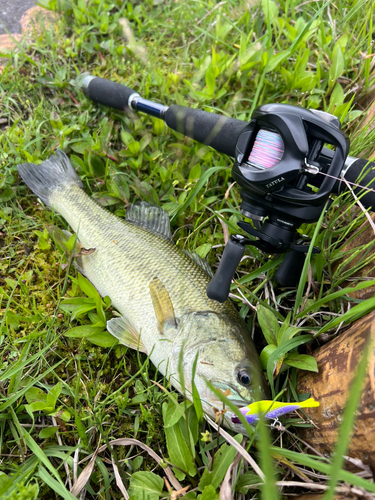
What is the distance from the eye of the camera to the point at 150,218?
9.73ft

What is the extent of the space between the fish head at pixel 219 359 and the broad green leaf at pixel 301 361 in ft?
0.63

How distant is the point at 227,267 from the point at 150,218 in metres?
1.08

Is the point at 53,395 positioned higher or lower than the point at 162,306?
lower

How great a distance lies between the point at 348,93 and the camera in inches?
127

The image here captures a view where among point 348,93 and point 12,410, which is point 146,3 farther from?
point 12,410

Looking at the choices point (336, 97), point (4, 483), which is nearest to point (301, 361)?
point (4, 483)

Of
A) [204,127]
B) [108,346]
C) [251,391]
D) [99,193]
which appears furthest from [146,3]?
[251,391]

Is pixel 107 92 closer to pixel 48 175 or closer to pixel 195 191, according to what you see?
pixel 48 175

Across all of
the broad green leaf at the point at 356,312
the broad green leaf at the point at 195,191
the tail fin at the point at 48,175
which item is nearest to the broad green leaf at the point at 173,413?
the broad green leaf at the point at 356,312

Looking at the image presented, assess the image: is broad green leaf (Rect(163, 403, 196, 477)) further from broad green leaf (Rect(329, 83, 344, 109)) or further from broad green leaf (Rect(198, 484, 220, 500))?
broad green leaf (Rect(329, 83, 344, 109))

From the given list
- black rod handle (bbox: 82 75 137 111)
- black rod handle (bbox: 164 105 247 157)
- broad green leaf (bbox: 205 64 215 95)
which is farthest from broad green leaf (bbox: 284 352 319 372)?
black rod handle (bbox: 82 75 137 111)

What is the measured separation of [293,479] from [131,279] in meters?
1.61

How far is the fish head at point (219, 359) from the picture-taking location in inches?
79.9

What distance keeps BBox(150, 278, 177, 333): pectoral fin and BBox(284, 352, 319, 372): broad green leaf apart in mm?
756
